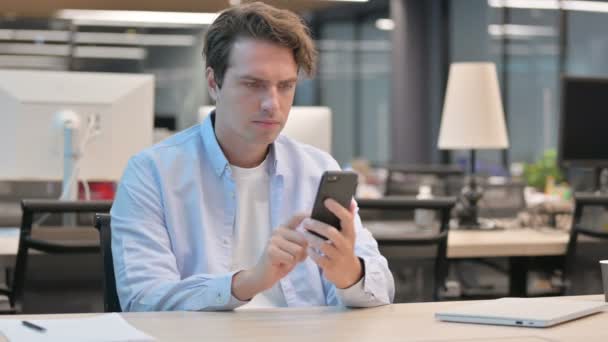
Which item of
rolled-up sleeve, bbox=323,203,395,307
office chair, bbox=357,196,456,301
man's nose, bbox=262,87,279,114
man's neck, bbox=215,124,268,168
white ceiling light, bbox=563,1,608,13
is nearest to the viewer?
rolled-up sleeve, bbox=323,203,395,307

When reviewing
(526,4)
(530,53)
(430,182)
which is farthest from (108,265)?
(526,4)

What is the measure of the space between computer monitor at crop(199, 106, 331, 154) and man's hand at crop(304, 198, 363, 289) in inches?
79.5

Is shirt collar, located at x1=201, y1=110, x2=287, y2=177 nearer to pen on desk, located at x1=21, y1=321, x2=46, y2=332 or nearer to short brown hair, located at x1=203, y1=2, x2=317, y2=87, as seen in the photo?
short brown hair, located at x1=203, y1=2, x2=317, y2=87

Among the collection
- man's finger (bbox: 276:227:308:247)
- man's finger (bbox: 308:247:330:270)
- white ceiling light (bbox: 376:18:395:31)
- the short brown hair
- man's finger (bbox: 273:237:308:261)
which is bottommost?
man's finger (bbox: 308:247:330:270)

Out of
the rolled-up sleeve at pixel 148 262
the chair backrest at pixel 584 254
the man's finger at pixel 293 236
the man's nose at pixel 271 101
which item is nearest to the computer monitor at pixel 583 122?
the chair backrest at pixel 584 254

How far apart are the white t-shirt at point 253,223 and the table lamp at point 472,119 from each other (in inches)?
85.6

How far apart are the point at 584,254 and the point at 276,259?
86.3 inches

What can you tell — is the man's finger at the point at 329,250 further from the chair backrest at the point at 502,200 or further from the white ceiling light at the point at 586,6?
the white ceiling light at the point at 586,6

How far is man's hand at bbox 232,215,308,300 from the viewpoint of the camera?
1770mm

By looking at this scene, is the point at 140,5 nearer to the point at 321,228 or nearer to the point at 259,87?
the point at 259,87

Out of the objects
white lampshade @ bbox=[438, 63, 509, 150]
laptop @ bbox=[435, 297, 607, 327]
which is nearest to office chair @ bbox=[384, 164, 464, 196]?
white lampshade @ bbox=[438, 63, 509, 150]

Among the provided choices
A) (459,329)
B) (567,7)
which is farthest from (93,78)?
(567,7)

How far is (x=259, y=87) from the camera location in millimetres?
2055

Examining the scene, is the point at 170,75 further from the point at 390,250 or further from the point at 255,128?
the point at 255,128
